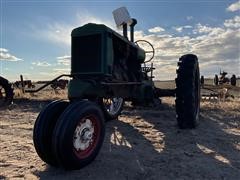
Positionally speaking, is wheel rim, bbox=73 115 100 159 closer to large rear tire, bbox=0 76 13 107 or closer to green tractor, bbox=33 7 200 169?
green tractor, bbox=33 7 200 169

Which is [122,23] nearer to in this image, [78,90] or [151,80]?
[151,80]

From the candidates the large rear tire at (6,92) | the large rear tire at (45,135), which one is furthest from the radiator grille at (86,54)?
the large rear tire at (6,92)

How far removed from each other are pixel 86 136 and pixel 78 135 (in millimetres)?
144

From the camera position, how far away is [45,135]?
4.40 metres

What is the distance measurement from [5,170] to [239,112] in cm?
677

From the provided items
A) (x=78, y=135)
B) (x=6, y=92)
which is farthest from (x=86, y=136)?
(x=6, y=92)

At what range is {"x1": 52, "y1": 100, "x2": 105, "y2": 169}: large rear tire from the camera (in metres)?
4.14

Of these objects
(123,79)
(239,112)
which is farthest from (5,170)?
(239,112)

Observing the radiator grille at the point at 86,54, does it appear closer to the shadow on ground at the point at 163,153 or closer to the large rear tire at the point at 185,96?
the shadow on ground at the point at 163,153

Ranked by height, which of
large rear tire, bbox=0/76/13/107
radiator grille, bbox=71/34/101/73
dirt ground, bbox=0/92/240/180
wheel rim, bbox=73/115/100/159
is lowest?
dirt ground, bbox=0/92/240/180

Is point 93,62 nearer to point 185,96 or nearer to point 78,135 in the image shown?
point 185,96

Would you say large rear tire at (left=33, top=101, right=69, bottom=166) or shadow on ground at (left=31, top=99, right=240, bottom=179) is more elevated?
large rear tire at (left=33, top=101, right=69, bottom=166)

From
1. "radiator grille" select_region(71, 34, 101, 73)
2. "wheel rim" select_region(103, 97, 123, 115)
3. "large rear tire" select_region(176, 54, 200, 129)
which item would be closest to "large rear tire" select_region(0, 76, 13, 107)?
"wheel rim" select_region(103, 97, 123, 115)

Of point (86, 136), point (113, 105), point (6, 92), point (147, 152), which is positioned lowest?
point (147, 152)
